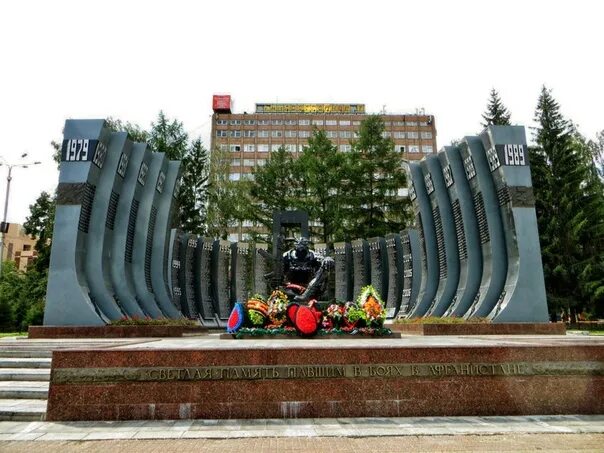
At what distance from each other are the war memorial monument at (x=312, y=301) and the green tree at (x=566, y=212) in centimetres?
1269

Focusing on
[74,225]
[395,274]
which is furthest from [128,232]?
[395,274]

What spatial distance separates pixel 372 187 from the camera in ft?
106

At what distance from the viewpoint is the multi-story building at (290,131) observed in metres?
69.7

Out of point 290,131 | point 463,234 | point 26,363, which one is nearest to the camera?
point 26,363

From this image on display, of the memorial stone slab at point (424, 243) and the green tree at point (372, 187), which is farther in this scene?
the green tree at point (372, 187)

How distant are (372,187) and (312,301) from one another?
21180 mm

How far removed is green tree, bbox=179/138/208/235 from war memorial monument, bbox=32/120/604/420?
13.3 m

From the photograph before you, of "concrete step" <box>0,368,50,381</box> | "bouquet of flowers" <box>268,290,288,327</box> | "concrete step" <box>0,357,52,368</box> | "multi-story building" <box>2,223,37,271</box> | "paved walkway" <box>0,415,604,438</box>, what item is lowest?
"paved walkway" <box>0,415,604,438</box>

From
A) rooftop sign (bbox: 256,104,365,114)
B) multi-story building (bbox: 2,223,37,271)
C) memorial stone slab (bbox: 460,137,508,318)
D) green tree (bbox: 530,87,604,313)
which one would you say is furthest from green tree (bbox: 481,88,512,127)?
multi-story building (bbox: 2,223,37,271)

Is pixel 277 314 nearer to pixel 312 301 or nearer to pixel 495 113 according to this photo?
pixel 312 301

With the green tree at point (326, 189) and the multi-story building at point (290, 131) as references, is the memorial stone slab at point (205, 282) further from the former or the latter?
the multi-story building at point (290, 131)

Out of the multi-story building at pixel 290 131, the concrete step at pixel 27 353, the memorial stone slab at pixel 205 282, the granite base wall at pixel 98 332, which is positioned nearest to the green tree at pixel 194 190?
the memorial stone slab at pixel 205 282

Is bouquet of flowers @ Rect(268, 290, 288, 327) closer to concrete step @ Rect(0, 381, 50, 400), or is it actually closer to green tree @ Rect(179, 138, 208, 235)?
concrete step @ Rect(0, 381, 50, 400)

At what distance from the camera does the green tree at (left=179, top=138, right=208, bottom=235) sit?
37375 mm
